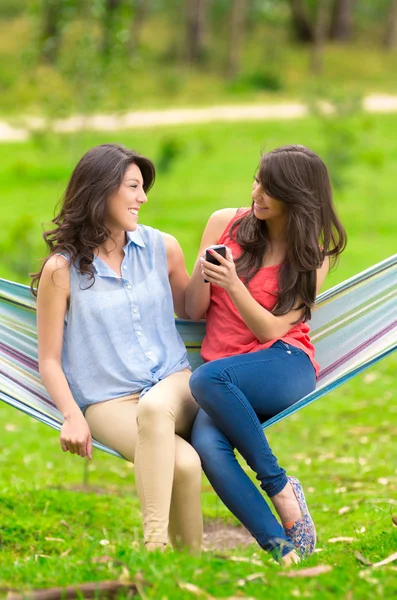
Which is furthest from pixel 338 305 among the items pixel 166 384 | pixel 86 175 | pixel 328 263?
pixel 86 175

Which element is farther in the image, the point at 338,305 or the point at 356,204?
the point at 356,204

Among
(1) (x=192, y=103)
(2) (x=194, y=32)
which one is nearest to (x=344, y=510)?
(1) (x=192, y=103)

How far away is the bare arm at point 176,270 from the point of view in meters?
3.30

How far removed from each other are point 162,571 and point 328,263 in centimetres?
126

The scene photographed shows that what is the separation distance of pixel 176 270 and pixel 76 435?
655 mm

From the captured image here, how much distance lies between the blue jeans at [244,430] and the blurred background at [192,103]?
0.76 metres

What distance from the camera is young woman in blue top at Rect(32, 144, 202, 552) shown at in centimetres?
301

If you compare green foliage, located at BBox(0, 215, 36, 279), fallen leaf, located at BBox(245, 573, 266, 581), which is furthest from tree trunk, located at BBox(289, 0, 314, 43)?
fallen leaf, located at BBox(245, 573, 266, 581)

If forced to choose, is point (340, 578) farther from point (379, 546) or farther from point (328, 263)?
point (328, 263)

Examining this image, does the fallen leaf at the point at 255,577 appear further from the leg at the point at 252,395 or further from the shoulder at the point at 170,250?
the shoulder at the point at 170,250

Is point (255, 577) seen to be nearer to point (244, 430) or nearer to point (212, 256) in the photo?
point (244, 430)

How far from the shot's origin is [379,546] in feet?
10.1

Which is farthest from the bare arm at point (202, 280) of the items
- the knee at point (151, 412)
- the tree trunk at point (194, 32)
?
the tree trunk at point (194, 32)

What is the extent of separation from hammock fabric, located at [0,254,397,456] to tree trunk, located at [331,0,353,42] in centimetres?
2690
